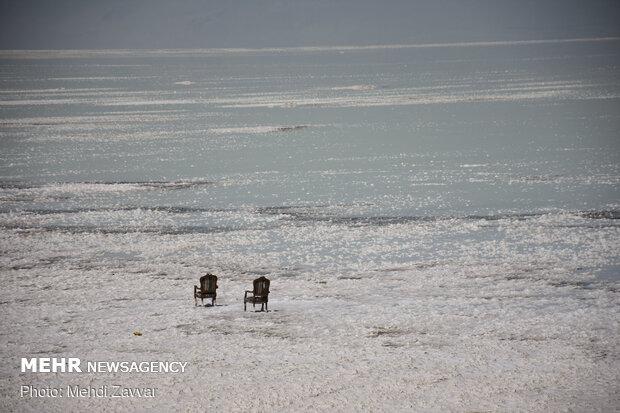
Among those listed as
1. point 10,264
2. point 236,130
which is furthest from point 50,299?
point 236,130

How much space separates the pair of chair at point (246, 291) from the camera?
13.5 m

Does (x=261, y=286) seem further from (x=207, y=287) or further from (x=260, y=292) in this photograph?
(x=207, y=287)

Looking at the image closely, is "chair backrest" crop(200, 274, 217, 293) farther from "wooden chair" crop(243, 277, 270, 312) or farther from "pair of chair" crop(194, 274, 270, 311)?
"wooden chair" crop(243, 277, 270, 312)

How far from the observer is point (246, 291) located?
44.1 ft

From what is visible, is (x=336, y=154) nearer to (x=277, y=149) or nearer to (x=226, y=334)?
(x=277, y=149)

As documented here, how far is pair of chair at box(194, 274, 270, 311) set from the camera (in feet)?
44.4

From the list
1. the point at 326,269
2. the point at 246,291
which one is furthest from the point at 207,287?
the point at 326,269

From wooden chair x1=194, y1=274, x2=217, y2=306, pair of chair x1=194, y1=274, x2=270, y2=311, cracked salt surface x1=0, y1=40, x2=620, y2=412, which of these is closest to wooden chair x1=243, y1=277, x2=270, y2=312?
pair of chair x1=194, y1=274, x2=270, y2=311

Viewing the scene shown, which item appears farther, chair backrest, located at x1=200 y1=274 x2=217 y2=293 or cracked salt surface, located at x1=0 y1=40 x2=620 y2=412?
chair backrest, located at x1=200 y1=274 x2=217 y2=293

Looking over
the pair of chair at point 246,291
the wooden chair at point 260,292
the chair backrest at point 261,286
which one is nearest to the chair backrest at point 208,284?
the pair of chair at point 246,291

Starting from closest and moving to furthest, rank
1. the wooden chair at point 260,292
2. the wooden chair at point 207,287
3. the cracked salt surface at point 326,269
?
the cracked salt surface at point 326,269
the wooden chair at point 260,292
the wooden chair at point 207,287

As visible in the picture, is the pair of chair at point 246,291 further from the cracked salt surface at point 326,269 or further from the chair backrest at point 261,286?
the cracked salt surface at point 326,269

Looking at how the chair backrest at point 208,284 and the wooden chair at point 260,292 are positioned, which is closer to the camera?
the wooden chair at point 260,292

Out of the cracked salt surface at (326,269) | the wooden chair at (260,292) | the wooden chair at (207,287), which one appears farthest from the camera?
the wooden chair at (207,287)
